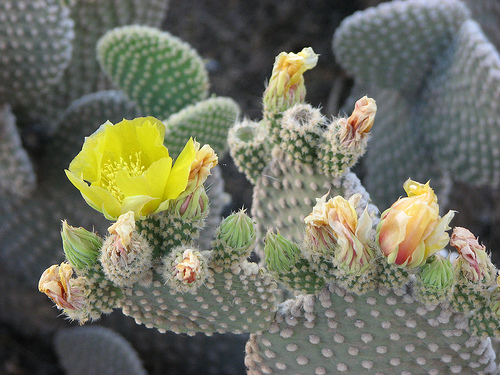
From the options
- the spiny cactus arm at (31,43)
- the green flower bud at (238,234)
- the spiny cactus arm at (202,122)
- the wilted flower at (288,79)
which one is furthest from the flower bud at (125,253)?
the spiny cactus arm at (31,43)

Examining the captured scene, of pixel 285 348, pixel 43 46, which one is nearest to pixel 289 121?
pixel 285 348

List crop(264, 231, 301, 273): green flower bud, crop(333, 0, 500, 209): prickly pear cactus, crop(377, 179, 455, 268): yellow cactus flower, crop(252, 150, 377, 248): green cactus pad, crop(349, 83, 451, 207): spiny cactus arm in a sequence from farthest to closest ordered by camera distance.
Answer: crop(349, 83, 451, 207): spiny cactus arm, crop(333, 0, 500, 209): prickly pear cactus, crop(252, 150, 377, 248): green cactus pad, crop(264, 231, 301, 273): green flower bud, crop(377, 179, 455, 268): yellow cactus flower

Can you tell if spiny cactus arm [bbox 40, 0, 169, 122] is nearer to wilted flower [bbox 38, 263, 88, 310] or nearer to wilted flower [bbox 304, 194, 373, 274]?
wilted flower [bbox 38, 263, 88, 310]

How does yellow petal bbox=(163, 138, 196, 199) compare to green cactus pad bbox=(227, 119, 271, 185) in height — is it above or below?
above

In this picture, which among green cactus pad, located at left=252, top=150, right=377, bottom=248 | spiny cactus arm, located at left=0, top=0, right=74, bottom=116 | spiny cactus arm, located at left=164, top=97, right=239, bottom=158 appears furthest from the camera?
spiny cactus arm, located at left=0, top=0, right=74, bottom=116

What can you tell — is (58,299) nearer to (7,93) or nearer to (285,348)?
(285,348)

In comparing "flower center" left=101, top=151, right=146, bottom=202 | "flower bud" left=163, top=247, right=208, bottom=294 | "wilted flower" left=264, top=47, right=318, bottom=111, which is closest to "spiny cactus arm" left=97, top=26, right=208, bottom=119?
"wilted flower" left=264, top=47, right=318, bottom=111

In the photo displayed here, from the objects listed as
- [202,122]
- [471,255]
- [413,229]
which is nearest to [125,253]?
[413,229]

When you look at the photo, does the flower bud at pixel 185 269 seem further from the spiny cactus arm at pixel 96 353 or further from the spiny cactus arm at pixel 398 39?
the spiny cactus arm at pixel 398 39
